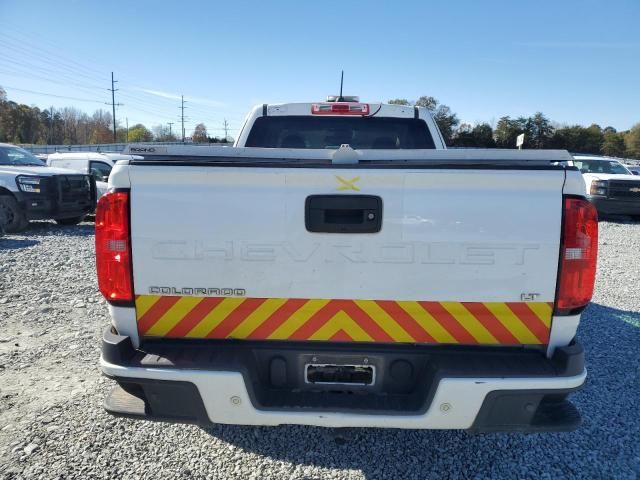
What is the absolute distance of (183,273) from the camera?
2137mm

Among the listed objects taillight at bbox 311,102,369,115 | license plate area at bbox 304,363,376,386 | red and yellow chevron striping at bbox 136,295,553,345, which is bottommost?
license plate area at bbox 304,363,376,386

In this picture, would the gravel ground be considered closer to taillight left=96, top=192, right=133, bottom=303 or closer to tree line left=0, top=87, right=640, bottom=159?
taillight left=96, top=192, right=133, bottom=303

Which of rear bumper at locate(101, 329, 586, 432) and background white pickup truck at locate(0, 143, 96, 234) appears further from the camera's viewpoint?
background white pickup truck at locate(0, 143, 96, 234)

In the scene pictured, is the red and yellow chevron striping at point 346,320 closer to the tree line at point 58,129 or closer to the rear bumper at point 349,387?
the rear bumper at point 349,387

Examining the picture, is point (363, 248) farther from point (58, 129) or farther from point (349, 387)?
point (58, 129)

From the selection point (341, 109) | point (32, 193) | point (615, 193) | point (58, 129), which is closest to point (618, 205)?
point (615, 193)

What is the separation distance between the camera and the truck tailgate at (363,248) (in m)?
2.05

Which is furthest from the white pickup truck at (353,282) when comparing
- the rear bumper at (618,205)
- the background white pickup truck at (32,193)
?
the rear bumper at (618,205)

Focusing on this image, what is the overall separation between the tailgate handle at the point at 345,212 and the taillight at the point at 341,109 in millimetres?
2000

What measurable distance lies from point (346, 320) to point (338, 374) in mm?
295

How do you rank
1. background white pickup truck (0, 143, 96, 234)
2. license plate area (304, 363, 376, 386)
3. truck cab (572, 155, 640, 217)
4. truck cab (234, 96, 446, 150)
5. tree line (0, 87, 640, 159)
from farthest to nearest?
tree line (0, 87, 640, 159) < truck cab (572, 155, 640, 217) < background white pickup truck (0, 143, 96, 234) < truck cab (234, 96, 446, 150) < license plate area (304, 363, 376, 386)

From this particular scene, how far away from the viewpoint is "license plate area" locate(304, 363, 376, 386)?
7.32ft

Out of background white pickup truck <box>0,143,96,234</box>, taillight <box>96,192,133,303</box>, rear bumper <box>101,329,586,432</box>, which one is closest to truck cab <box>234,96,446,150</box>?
taillight <box>96,192,133,303</box>

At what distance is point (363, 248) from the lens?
2096mm
